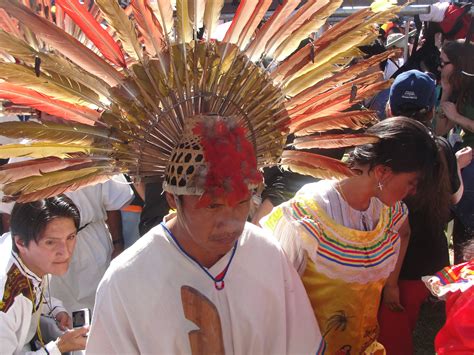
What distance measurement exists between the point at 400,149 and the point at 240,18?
0.99 metres

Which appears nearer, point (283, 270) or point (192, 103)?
point (192, 103)

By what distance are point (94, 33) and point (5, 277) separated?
1.52 meters

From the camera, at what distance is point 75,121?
6.09 feet

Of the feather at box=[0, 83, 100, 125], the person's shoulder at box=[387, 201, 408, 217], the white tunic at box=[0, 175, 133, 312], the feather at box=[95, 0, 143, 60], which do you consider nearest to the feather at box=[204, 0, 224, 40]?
the feather at box=[95, 0, 143, 60]

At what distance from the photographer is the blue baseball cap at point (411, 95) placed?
3.37m

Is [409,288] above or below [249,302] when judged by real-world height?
below

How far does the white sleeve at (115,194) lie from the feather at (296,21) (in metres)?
1.78

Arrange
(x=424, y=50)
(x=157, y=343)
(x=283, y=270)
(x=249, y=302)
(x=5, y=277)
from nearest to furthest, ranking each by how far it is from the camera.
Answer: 1. (x=157, y=343)
2. (x=249, y=302)
3. (x=283, y=270)
4. (x=5, y=277)
5. (x=424, y=50)

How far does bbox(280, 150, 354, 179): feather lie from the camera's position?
2162 millimetres

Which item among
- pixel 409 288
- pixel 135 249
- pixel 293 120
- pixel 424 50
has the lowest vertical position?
pixel 409 288

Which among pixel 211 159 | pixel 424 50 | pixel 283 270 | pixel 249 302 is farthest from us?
pixel 424 50

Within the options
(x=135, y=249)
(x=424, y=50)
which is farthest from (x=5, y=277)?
(x=424, y=50)

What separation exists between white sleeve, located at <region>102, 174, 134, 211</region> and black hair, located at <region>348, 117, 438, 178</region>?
161cm

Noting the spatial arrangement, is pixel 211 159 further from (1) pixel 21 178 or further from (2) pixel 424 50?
(2) pixel 424 50
